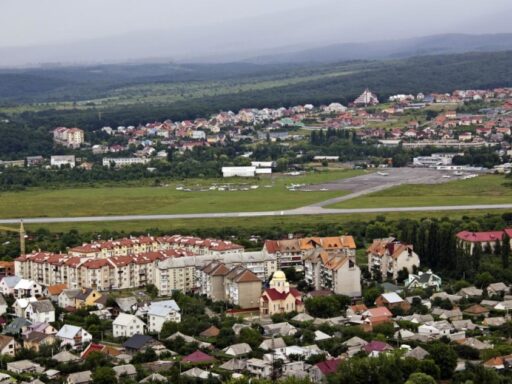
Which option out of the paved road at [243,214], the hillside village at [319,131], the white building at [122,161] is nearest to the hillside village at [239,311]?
the paved road at [243,214]

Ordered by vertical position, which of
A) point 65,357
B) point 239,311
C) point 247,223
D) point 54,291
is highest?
point 65,357

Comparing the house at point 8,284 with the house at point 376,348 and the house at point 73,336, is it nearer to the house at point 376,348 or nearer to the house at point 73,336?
the house at point 73,336

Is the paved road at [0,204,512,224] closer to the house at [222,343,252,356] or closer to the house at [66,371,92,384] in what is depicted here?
the house at [222,343,252,356]

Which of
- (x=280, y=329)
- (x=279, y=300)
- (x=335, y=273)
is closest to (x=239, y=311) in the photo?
(x=279, y=300)

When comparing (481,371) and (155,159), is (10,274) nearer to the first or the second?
(481,371)

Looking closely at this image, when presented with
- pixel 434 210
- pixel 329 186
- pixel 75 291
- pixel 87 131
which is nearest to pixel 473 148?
pixel 329 186

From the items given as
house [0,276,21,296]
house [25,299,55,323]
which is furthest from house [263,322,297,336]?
house [0,276,21,296]

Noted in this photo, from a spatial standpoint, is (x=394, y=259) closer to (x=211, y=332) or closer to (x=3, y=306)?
(x=211, y=332)
